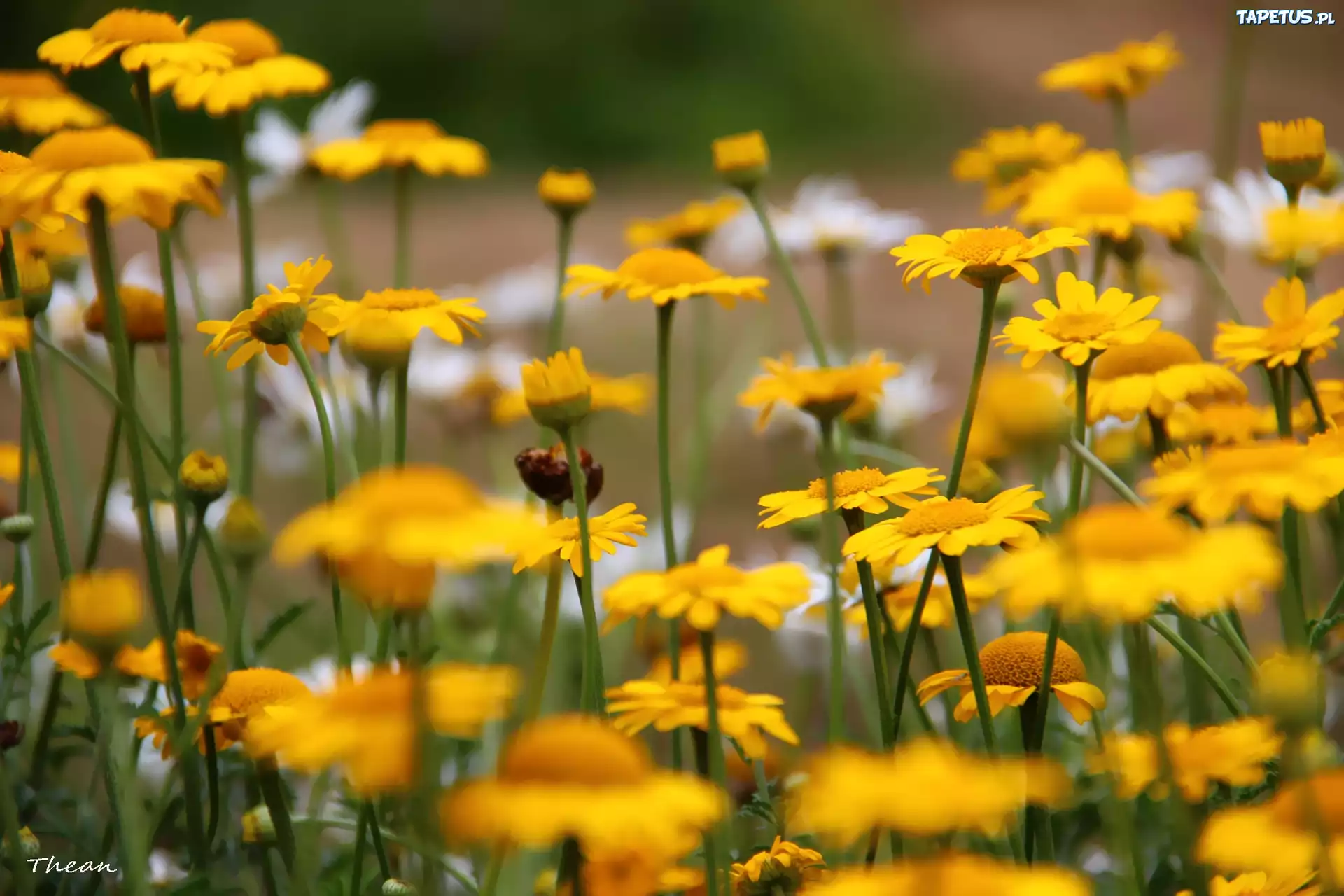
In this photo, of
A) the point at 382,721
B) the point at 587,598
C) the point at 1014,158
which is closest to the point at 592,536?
the point at 587,598

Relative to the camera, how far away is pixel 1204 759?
62 cm

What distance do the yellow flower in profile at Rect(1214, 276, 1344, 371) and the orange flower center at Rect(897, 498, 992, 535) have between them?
0.77 feet

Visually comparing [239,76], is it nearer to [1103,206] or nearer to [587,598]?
→ [587,598]

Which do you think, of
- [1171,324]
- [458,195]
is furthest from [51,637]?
[458,195]

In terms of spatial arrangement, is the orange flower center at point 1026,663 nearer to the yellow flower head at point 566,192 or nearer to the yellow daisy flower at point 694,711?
the yellow daisy flower at point 694,711

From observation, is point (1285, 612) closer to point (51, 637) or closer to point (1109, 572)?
point (1109, 572)

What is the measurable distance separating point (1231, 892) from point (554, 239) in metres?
2.28

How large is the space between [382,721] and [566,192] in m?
0.73

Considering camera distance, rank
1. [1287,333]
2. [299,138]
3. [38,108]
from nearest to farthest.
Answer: [1287,333] → [38,108] → [299,138]

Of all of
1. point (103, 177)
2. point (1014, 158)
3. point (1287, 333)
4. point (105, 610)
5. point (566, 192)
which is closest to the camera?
point (105, 610)

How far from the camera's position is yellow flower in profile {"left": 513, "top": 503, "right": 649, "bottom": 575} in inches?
27.6

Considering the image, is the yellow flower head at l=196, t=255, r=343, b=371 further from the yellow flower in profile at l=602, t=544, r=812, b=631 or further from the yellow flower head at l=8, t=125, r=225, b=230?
the yellow flower in profile at l=602, t=544, r=812, b=631

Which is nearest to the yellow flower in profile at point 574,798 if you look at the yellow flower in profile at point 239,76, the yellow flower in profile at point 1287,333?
the yellow flower in profile at point 1287,333

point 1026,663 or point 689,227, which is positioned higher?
point 689,227
